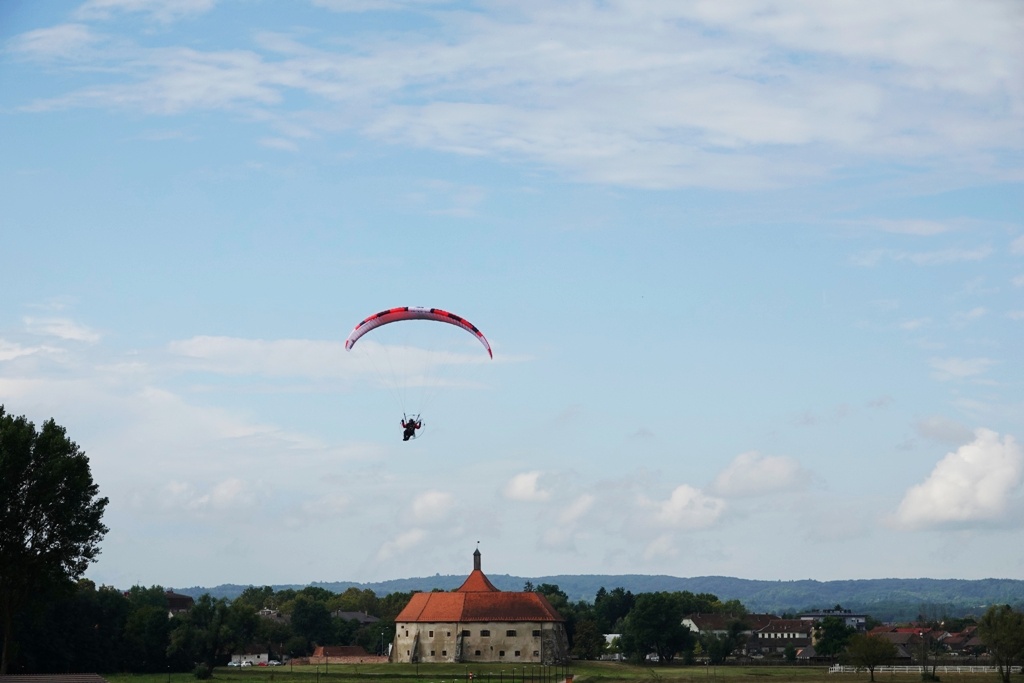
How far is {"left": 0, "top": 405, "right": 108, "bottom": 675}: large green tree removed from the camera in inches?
2277

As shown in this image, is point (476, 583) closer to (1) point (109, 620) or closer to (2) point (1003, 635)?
(1) point (109, 620)

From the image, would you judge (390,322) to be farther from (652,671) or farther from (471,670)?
(652,671)

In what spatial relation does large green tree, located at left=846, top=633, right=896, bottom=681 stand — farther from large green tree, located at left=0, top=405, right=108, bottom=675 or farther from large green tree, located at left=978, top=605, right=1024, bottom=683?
large green tree, located at left=0, top=405, right=108, bottom=675

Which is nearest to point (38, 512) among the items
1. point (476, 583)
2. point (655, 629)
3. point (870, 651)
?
point (870, 651)

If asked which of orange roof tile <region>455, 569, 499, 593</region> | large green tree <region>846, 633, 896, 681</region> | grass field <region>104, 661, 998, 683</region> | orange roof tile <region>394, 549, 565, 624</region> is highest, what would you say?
orange roof tile <region>455, 569, 499, 593</region>

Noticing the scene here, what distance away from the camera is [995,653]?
77.8 meters

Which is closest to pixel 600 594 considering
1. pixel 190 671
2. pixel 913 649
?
pixel 913 649

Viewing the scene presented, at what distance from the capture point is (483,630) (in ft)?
342

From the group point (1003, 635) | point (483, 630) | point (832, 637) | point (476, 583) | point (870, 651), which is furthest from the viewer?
point (832, 637)

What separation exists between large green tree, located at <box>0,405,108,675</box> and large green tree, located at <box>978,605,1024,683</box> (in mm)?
52022

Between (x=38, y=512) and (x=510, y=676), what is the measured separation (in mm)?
34300

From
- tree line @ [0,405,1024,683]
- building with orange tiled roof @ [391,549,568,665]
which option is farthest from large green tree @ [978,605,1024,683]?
building with orange tiled roof @ [391,549,568,665]

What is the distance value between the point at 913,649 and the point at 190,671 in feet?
259

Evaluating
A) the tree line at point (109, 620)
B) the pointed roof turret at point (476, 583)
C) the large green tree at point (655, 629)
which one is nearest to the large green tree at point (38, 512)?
the tree line at point (109, 620)
